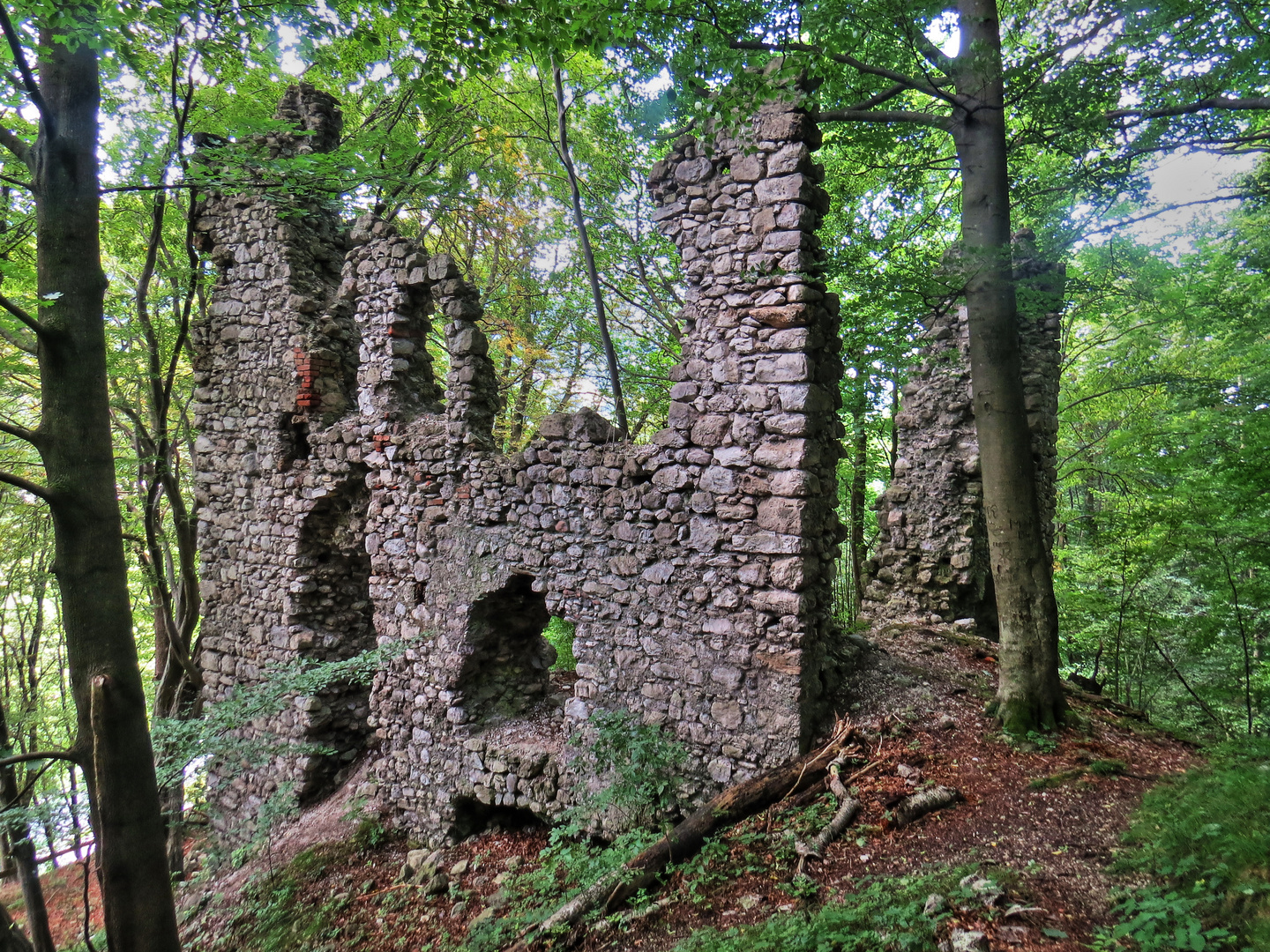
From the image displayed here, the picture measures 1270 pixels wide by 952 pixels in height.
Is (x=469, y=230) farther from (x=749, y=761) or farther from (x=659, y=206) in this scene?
(x=749, y=761)

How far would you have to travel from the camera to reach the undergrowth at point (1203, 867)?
2.04 meters

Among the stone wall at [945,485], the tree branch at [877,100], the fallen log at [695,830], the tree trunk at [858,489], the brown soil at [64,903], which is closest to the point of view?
the fallen log at [695,830]

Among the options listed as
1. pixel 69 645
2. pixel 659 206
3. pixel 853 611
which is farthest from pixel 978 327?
pixel 853 611

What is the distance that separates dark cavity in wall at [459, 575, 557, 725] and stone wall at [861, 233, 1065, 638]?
13.2ft

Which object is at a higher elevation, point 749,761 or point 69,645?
point 69,645

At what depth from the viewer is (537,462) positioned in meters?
5.70

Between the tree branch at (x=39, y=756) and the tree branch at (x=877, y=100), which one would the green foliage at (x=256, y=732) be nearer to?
the tree branch at (x=39, y=756)

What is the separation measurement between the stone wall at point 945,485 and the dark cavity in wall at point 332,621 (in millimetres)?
6237

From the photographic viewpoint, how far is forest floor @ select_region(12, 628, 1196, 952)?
2979 millimetres

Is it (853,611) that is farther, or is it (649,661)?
(853,611)

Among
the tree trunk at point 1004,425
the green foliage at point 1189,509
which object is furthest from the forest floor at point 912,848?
the green foliage at point 1189,509

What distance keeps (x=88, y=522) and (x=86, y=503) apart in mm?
96

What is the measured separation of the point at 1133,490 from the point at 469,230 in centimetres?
1224

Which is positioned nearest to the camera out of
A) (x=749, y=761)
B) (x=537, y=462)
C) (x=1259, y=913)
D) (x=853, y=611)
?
(x=1259, y=913)
